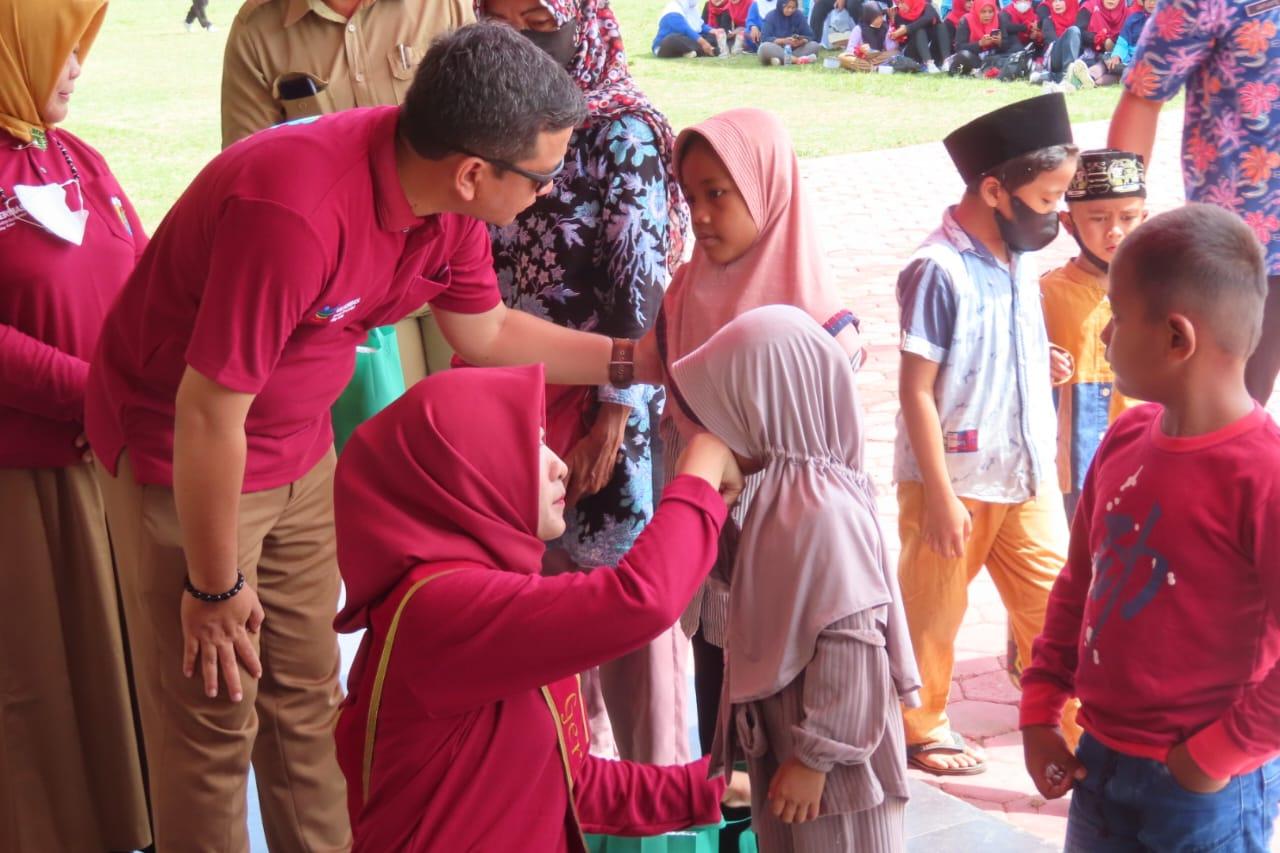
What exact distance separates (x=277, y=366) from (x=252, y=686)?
0.57m

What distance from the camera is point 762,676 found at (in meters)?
1.83

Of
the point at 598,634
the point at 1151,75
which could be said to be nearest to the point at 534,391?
the point at 598,634

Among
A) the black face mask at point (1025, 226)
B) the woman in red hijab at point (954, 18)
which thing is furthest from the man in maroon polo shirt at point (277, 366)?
the woman in red hijab at point (954, 18)

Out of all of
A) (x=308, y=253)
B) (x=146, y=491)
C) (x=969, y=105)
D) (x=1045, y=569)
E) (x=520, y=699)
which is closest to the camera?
(x=520, y=699)

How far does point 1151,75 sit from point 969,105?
38.0 feet

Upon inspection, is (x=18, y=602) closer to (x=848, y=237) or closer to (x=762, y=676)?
(x=762, y=676)

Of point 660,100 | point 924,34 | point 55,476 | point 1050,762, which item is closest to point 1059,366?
point 1050,762

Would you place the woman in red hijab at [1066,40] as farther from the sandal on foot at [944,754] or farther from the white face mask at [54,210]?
the white face mask at [54,210]

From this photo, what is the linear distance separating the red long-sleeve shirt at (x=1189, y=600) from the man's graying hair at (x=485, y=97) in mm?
955

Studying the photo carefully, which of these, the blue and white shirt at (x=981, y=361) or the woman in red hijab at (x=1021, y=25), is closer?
the blue and white shirt at (x=981, y=361)

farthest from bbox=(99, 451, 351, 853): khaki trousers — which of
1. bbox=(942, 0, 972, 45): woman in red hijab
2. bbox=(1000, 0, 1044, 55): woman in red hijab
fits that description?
bbox=(942, 0, 972, 45): woman in red hijab

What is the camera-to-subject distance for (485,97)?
197 centimetres

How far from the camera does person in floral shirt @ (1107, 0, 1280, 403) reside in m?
3.23

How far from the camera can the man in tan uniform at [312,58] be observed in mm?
3094
